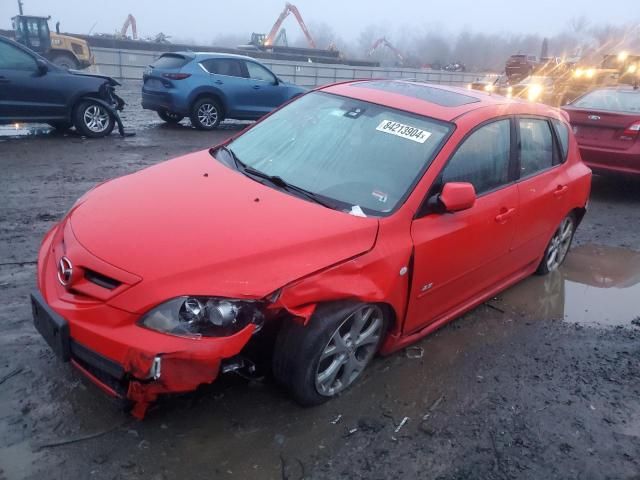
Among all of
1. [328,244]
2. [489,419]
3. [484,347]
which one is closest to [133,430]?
[328,244]

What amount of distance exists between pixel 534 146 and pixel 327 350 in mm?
2549

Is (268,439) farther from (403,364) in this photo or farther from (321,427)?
(403,364)

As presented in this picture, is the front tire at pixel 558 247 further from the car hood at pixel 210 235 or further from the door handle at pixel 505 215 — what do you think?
the car hood at pixel 210 235

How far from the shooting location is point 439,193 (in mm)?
3154

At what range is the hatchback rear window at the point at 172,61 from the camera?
1125cm

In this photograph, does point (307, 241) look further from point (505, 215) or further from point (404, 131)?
point (505, 215)

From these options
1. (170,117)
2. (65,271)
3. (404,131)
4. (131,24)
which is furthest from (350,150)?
(131,24)

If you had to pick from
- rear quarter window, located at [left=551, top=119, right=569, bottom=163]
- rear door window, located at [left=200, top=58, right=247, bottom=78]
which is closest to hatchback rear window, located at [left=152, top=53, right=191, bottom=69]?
rear door window, located at [left=200, top=58, right=247, bottom=78]

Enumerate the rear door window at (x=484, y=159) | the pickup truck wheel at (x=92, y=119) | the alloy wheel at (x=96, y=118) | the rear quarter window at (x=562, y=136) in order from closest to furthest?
the rear door window at (x=484, y=159) < the rear quarter window at (x=562, y=136) < the pickup truck wheel at (x=92, y=119) < the alloy wheel at (x=96, y=118)

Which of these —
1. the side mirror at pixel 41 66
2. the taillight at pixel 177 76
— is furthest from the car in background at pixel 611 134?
the side mirror at pixel 41 66

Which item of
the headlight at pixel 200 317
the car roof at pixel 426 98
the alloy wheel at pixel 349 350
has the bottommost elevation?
the alloy wheel at pixel 349 350

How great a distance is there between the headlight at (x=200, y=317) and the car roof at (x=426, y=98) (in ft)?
6.17

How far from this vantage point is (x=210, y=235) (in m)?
2.61

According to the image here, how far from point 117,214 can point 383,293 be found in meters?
1.50
